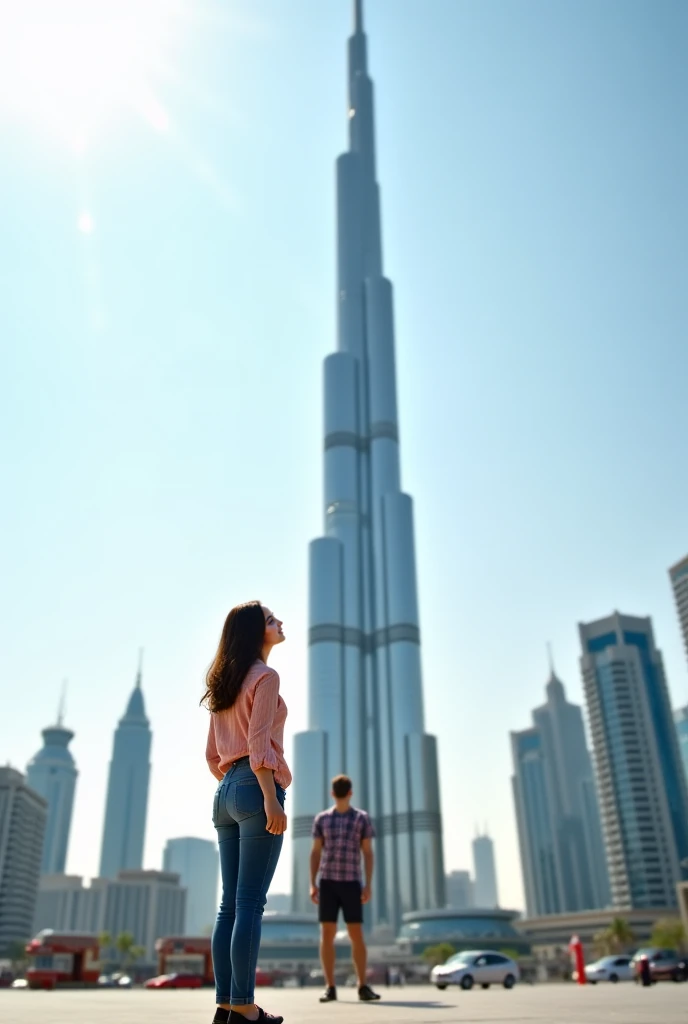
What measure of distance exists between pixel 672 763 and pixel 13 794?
5585 inches

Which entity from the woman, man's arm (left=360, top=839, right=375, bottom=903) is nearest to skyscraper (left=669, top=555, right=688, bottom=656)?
man's arm (left=360, top=839, right=375, bottom=903)

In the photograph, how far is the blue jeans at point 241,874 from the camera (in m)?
3.98

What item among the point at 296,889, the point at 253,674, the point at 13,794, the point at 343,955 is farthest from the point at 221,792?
the point at 13,794

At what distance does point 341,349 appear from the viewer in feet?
588

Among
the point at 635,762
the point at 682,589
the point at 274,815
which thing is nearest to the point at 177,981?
the point at 274,815

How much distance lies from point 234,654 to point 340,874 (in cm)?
479

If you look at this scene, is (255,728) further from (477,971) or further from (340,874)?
(477,971)

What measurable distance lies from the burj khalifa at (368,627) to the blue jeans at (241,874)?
136730 mm

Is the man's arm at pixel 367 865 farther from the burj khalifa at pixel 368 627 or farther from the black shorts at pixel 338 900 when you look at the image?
the burj khalifa at pixel 368 627

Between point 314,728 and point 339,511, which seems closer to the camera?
point 314,728

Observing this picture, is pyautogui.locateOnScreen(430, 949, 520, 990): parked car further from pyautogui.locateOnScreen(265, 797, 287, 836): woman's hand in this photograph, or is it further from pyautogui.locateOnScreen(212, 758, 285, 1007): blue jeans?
pyautogui.locateOnScreen(265, 797, 287, 836): woman's hand

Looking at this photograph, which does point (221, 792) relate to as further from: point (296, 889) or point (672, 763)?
point (672, 763)

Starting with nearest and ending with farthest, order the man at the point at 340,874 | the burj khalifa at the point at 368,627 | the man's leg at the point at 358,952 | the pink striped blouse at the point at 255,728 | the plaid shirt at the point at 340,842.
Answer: the pink striped blouse at the point at 255,728, the man's leg at the point at 358,952, the man at the point at 340,874, the plaid shirt at the point at 340,842, the burj khalifa at the point at 368,627

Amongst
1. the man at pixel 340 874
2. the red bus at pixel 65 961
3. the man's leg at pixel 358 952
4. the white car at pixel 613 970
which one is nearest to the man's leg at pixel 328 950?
the man at pixel 340 874
